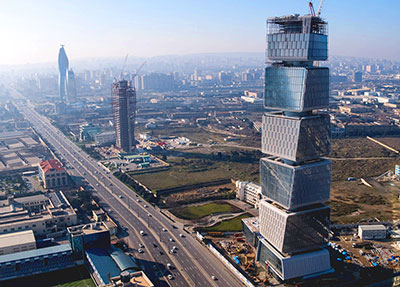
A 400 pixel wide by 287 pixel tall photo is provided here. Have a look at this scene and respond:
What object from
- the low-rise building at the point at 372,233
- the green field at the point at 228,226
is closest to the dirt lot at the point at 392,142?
the low-rise building at the point at 372,233

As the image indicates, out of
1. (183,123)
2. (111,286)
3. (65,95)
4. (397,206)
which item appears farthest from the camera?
(65,95)

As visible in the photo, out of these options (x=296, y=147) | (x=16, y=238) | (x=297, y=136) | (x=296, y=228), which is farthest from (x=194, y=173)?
(x=297, y=136)

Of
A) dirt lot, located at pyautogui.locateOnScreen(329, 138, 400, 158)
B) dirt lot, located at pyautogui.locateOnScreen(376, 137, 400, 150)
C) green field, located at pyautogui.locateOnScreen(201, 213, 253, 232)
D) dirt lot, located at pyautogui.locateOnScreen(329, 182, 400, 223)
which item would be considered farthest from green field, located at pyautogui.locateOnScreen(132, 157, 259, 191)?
dirt lot, located at pyautogui.locateOnScreen(376, 137, 400, 150)

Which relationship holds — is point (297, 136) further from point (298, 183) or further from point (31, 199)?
point (31, 199)

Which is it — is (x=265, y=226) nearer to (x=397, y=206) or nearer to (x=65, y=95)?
(x=397, y=206)

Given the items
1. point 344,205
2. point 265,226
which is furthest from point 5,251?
point 344,205

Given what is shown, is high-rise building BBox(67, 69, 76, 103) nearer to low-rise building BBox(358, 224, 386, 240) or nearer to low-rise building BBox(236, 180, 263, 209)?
low-rise building BBox(236, 180, 263, 209)

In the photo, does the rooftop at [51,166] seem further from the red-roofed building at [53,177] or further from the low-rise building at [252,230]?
the low-rise building at [252,230]
